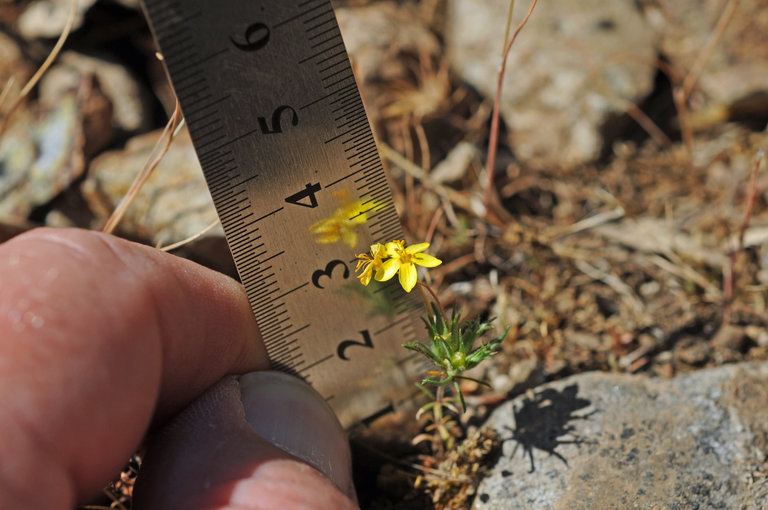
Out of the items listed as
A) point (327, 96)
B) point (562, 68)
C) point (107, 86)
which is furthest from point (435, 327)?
point (107, 86)

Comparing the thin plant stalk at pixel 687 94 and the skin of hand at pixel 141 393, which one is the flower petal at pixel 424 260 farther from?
the thin plant stalk at pixel 687 94

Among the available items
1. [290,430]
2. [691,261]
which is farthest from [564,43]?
[290,430]

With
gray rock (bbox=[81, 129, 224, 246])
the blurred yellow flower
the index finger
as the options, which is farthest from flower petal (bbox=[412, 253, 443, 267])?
gray rock (bbox=[81, 129, 224, 246])

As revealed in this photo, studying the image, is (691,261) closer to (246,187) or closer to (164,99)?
(246,187)

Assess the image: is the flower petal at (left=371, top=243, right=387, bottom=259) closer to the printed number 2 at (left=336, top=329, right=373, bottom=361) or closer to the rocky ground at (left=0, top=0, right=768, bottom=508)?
the printed number 2 at (left=336, top=329, right=373, bottom=361)

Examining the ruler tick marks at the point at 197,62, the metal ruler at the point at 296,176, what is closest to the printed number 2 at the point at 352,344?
the metal ruler at the point at 296,176
